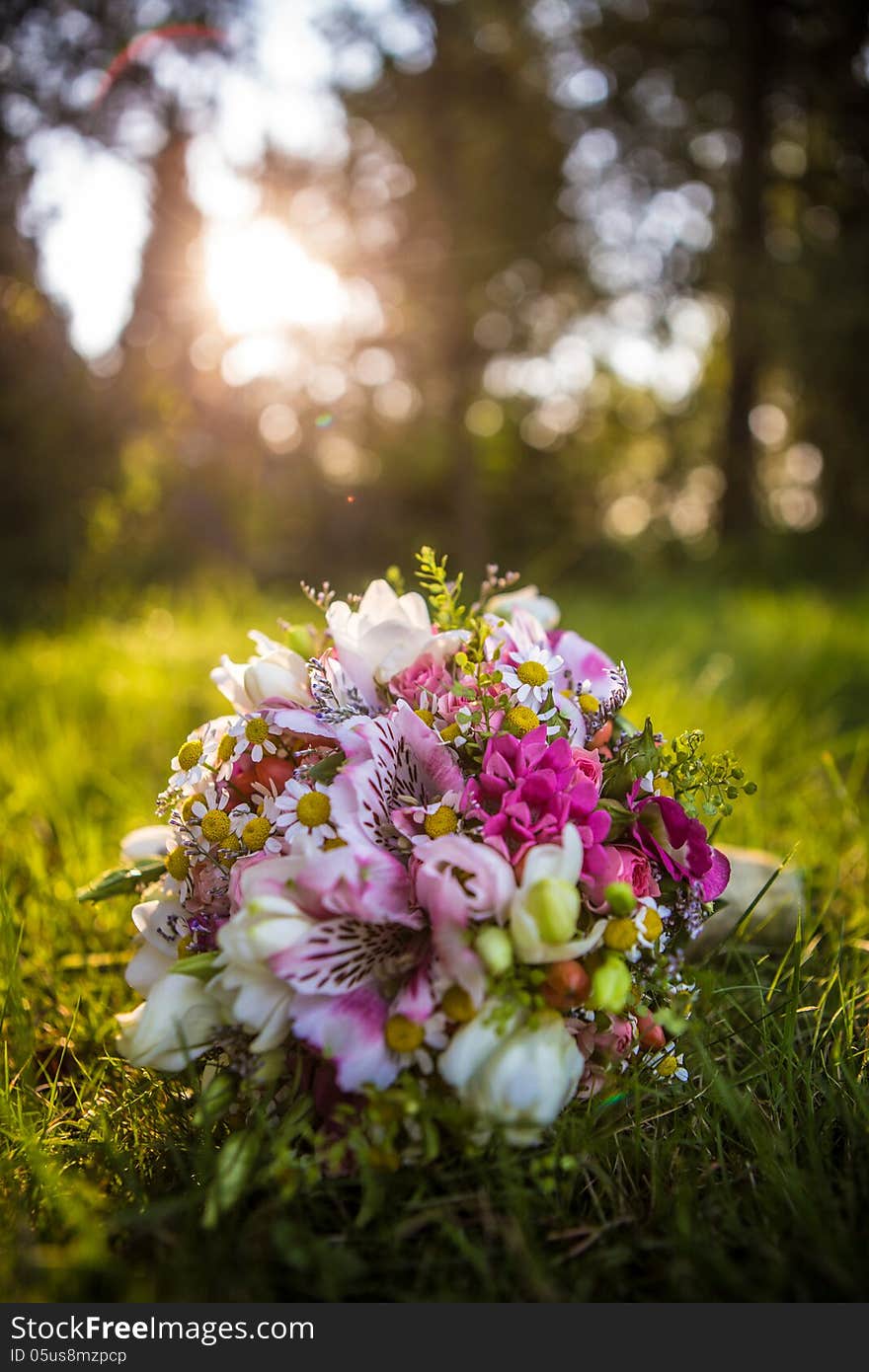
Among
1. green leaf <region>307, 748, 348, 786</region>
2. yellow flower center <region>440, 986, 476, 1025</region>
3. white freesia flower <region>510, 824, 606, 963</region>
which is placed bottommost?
yellow flower center <region>440, 986, 476, 1025</region>

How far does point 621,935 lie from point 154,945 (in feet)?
2.07

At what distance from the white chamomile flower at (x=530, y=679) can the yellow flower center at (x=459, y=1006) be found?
1.29 feet

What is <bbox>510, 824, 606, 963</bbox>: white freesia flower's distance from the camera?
38.4 inches

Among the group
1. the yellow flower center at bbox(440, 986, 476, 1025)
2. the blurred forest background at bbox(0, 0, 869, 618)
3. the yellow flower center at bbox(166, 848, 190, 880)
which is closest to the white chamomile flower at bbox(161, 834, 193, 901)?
the yellow flower center at bbox(166, 848, 190, 880)

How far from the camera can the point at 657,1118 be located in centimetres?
131

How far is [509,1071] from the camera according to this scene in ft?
3.24

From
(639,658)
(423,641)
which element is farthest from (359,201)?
(423,641)

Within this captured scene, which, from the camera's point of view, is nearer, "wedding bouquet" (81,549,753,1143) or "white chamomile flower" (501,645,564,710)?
"wedding bouquet" (81,549,753,1143)

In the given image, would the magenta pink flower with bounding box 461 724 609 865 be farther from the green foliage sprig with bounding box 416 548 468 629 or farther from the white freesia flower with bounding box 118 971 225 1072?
the white freesia flower with bounding box 118 971 225 1072

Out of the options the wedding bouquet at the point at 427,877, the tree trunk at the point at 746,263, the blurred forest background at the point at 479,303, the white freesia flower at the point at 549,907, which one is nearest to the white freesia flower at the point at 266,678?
the wedding bouquet at the point at 427,877

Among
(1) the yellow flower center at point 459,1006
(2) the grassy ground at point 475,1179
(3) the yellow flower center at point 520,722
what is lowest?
(2) the grassy ground at point 475,1179

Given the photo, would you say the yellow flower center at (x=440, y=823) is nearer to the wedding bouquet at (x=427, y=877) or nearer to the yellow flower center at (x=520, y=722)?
the wedding bouquet at (x=427, y=877)

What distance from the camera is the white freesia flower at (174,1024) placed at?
1.09 meters

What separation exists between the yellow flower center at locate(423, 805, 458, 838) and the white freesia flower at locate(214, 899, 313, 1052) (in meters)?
0.18
